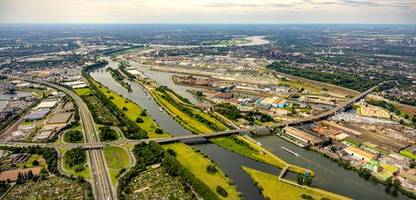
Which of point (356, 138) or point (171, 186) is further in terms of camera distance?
point (356, 138)

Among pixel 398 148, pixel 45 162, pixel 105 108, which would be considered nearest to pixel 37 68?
pixel 105 108

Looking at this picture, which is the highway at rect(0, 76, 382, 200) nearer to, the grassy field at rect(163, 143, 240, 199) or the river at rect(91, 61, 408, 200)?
the grassy field at rect(163, 143, 240, 199)

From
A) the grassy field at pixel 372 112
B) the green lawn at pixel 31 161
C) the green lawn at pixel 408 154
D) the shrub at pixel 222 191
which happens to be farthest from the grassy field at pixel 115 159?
the grassy field at pixel 372 112

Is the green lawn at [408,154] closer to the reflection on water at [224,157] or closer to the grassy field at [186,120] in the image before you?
the reflection on water at [224,157]

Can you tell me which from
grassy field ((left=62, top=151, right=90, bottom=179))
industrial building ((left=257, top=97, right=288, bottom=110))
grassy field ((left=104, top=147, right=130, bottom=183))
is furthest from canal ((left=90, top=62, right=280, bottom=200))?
industrial building ((left=257, top=97, right=288, bottom=110))

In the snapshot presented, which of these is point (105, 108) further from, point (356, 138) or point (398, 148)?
point (398, 148)

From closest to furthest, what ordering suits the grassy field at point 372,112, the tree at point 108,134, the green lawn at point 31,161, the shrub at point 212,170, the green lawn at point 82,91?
the shrub at point 212,170, the green lawn at point 31,161, the tree at point 108,134, the grassy field at point 372,112, the green lawn at point 82,91

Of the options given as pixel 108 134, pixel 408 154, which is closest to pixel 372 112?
pixel 408 154
